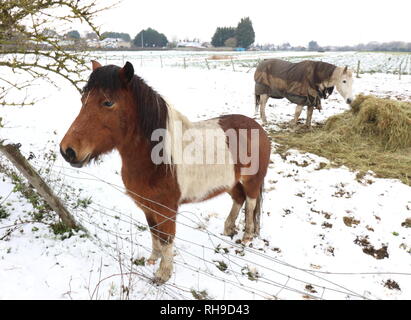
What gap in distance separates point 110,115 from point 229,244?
7.57 ft

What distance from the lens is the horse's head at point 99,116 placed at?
184 cm

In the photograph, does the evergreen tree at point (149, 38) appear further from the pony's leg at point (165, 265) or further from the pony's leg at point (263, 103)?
the pony's leg at point (165, 265)

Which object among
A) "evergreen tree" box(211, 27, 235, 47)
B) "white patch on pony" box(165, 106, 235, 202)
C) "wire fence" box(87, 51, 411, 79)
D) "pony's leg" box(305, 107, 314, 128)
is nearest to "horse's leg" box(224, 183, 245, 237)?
"white patch on pony" box(165, 106, 235, 202)

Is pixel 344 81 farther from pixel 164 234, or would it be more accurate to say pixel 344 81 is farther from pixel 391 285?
pixel 164 234

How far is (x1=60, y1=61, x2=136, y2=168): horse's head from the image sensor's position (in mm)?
1836

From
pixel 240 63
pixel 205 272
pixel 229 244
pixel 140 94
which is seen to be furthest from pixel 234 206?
pixel 240 63

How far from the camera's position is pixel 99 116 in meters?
1.92

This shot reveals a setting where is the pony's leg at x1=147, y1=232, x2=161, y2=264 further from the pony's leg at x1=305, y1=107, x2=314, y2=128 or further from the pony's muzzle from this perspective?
the pony's leg at x1=305, y1=107, x2=314, y2=128

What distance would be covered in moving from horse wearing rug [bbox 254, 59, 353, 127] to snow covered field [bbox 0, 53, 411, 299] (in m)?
2.37

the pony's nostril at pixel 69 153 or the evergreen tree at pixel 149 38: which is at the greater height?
the evergreen tree at pixel 149 38

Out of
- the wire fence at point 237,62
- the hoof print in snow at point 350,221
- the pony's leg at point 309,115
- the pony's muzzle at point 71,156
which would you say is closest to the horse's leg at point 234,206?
the hoof print in snow at point 350,221

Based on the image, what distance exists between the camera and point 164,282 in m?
2.55

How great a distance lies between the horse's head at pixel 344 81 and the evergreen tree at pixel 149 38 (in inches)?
2400
